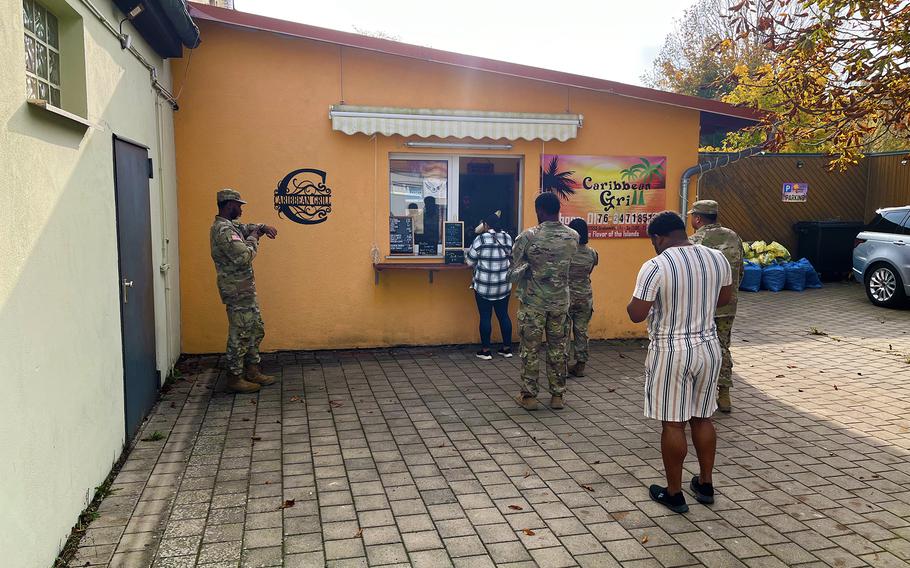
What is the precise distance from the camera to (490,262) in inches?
318

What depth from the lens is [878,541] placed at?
156 inches

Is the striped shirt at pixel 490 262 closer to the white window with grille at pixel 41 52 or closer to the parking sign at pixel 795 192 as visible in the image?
the white window with grille at pixel 41 52

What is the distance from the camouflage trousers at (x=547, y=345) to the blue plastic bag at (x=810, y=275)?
402 inches

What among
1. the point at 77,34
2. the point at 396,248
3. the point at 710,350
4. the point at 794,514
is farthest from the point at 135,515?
the point at 396,248

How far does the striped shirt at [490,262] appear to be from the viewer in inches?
316

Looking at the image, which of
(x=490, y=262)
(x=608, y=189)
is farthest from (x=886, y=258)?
(x=490, y=262)

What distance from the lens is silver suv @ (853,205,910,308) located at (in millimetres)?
12008

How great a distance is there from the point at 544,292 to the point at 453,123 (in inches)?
116

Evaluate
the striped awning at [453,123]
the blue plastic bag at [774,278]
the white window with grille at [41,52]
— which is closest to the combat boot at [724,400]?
the striped awning at [453,123]

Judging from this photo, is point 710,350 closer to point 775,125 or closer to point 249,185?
point 775,125

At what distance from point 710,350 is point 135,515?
3648 millimetres

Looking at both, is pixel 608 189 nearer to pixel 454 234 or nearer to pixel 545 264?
pixel 454 234

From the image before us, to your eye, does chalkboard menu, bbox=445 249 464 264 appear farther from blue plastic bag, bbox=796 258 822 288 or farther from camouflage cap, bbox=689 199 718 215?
blue plastic bag, bbox=796 258 822 288

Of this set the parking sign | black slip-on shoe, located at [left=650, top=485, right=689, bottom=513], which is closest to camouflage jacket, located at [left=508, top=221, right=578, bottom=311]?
black slip-on shoe, located at [left=650, top=485, right=689, bottom=513]
